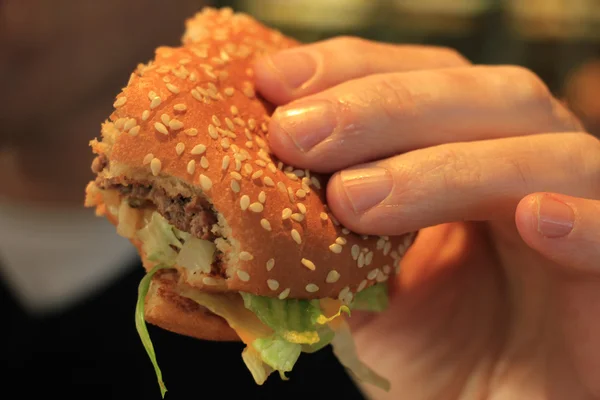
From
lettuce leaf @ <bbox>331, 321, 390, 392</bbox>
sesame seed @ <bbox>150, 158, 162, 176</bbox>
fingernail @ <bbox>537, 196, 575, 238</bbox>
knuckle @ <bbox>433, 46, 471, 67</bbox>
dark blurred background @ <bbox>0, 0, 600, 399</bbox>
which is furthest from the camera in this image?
dark blurred background @ <bbox>0, 0, 600, 399</bbox>

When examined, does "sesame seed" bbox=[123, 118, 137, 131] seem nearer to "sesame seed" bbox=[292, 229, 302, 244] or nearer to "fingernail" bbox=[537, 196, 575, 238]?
"sesame seed" bbox=[292, 229, 302, 244]

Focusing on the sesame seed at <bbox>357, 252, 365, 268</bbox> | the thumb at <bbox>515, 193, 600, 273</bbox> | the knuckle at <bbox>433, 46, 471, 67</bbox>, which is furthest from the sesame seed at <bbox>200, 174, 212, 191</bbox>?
the knuckle at <bbox>433, 46, 471, 67</bbox>

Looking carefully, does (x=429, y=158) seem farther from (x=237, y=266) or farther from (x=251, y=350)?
(x=251, y=350)

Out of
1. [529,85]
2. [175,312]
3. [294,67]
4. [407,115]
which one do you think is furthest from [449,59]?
[175,312]

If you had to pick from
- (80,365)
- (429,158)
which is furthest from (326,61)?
(80,365)

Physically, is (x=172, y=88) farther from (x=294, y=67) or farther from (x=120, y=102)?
(x=294, y=67)
